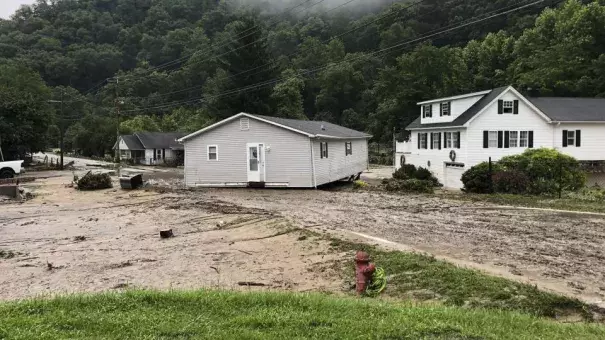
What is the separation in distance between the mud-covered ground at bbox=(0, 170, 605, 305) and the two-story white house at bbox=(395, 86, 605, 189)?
42.1 feet

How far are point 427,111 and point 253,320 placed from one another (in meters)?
35.3

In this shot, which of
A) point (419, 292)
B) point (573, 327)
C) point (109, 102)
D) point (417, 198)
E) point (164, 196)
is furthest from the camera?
point (109, 102)

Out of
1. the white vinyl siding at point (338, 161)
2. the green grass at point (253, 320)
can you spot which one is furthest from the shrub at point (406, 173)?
the green grass at point (253, 320)

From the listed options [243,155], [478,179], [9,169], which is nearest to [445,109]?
[478,179]

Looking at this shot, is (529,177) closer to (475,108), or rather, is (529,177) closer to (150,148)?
(475,108)

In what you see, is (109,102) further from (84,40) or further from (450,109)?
(450,109)

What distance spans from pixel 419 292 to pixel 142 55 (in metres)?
111

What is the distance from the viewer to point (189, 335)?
4.52m

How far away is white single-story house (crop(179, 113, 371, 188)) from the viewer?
84.8 ft

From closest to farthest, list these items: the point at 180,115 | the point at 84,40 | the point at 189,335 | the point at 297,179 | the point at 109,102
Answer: the point at 189,335 < the point at 297,179 < the point at 180,115 < the point at 109,102 < the point at 84,40

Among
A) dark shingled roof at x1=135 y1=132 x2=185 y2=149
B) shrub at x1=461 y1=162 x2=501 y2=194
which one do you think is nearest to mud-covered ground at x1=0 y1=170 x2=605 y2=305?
shrub at x1=461 y1=162 x2=501 y2=194

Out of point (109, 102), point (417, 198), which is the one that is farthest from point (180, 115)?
point (417, 198)

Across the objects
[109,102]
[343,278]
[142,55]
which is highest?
[142,55]

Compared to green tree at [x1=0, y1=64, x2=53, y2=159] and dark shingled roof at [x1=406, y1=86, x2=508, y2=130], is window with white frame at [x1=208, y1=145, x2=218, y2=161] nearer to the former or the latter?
dark shingled roof at [x1=406, y1=86, x2=508, y2=130]
